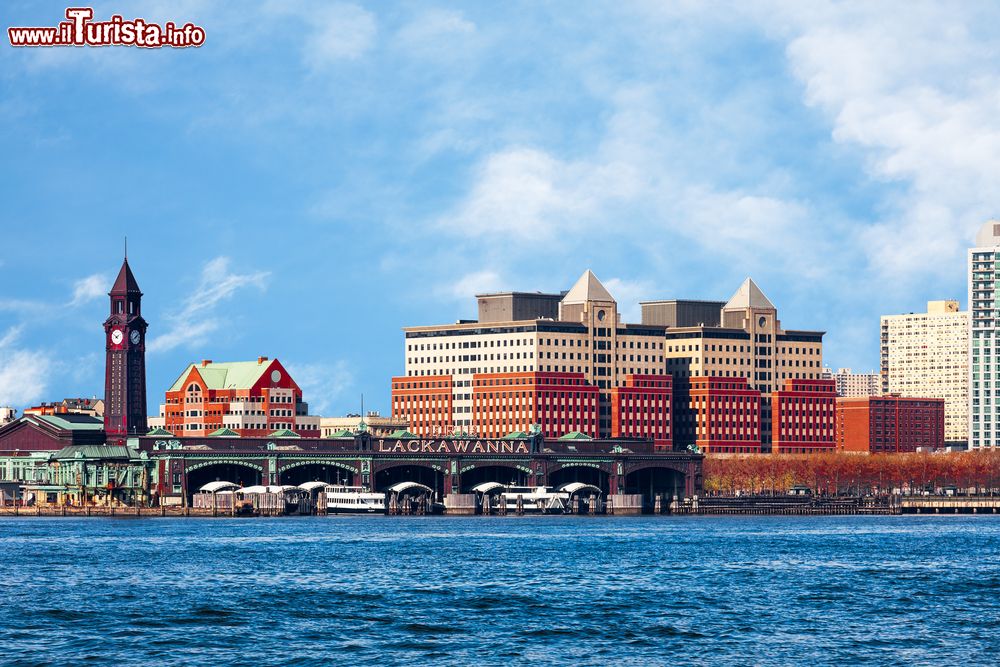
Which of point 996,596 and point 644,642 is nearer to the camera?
point 644,642

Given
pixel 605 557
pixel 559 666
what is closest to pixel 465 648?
pixel 559 666

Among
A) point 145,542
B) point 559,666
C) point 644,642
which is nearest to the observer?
point 559,666

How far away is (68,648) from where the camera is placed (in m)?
99.8

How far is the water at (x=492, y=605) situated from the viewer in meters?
99.9

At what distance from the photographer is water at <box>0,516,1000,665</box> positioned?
328 feet

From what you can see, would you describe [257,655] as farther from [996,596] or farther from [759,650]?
[996,596]

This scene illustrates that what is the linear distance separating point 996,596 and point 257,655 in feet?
173

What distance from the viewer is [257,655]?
323ft

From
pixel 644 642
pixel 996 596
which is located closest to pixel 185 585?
pixel 644 642

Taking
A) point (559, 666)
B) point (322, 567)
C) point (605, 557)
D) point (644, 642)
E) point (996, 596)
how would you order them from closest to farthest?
point (559, 666) → point (644, 642) → point (996, 596) → point (322, 567) → point (605, 557)

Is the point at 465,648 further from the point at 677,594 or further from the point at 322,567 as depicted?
the point at 322,567

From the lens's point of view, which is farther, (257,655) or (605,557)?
(605,557)

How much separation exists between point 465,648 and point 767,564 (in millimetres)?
60458

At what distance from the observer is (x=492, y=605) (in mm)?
121312
